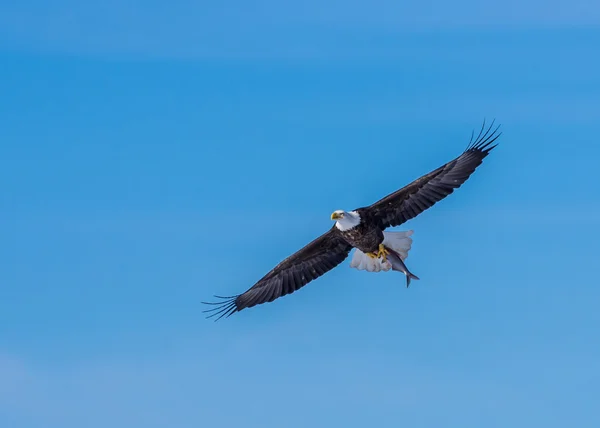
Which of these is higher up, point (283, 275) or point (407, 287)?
point (283, 275)

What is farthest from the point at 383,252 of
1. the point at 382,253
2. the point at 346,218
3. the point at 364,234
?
the point at 346,218

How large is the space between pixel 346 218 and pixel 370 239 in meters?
0.61

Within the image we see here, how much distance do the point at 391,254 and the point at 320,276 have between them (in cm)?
148

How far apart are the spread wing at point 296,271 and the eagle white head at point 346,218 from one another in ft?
3.16

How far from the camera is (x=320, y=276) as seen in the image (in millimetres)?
21953

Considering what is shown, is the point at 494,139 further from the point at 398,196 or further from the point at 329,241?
the point at 329,241

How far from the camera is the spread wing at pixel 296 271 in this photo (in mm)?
21797

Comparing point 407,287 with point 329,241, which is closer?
point 407,287

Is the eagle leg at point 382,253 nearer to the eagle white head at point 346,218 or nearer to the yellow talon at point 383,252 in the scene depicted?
the yellow talon at point 383,252

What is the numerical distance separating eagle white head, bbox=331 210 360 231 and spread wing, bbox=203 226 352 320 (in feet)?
3.16

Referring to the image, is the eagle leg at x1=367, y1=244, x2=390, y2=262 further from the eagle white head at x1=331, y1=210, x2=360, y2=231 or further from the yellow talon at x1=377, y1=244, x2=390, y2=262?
the eagle white head at x1=331, y1=210, x2=360, y2=231

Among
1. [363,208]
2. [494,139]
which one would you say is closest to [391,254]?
[363,208]

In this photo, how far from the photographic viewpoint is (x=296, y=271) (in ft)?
72.3

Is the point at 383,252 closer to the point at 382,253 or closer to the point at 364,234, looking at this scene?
the point at 382,253
